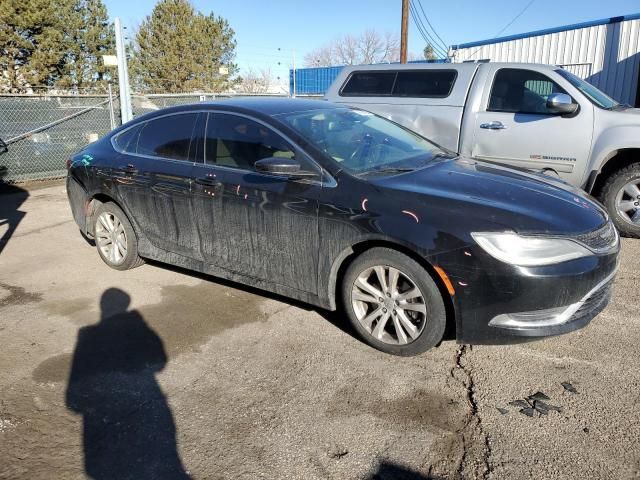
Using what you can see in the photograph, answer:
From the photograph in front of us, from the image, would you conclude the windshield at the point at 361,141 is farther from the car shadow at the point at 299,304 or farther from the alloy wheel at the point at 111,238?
the alloy wheel at the point at 111,238

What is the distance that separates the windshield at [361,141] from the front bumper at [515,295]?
1.03m

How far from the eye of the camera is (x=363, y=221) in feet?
10.9

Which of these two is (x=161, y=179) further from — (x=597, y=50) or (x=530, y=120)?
(x=597, y=50)

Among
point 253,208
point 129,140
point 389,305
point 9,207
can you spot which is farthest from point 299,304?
point 9,207

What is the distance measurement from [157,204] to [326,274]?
1.84 m

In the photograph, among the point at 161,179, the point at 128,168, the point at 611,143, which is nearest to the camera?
the point at 161,179

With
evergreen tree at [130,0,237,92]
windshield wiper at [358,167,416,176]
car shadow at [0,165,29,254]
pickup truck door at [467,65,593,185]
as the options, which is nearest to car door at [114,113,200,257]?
windshield wiper at [358,167,416,176]

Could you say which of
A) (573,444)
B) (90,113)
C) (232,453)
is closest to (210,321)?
(232,453)

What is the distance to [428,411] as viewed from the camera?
9.44 feet

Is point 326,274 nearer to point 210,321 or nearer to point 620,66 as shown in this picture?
point 210,321

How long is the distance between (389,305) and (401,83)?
4.70 metres

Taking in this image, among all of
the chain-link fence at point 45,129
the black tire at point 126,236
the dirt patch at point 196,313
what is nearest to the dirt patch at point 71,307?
the dirt patch at point 196,313

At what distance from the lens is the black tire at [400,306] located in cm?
316

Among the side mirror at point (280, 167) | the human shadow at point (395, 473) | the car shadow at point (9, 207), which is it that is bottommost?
the car shadow at point (9, 207)
